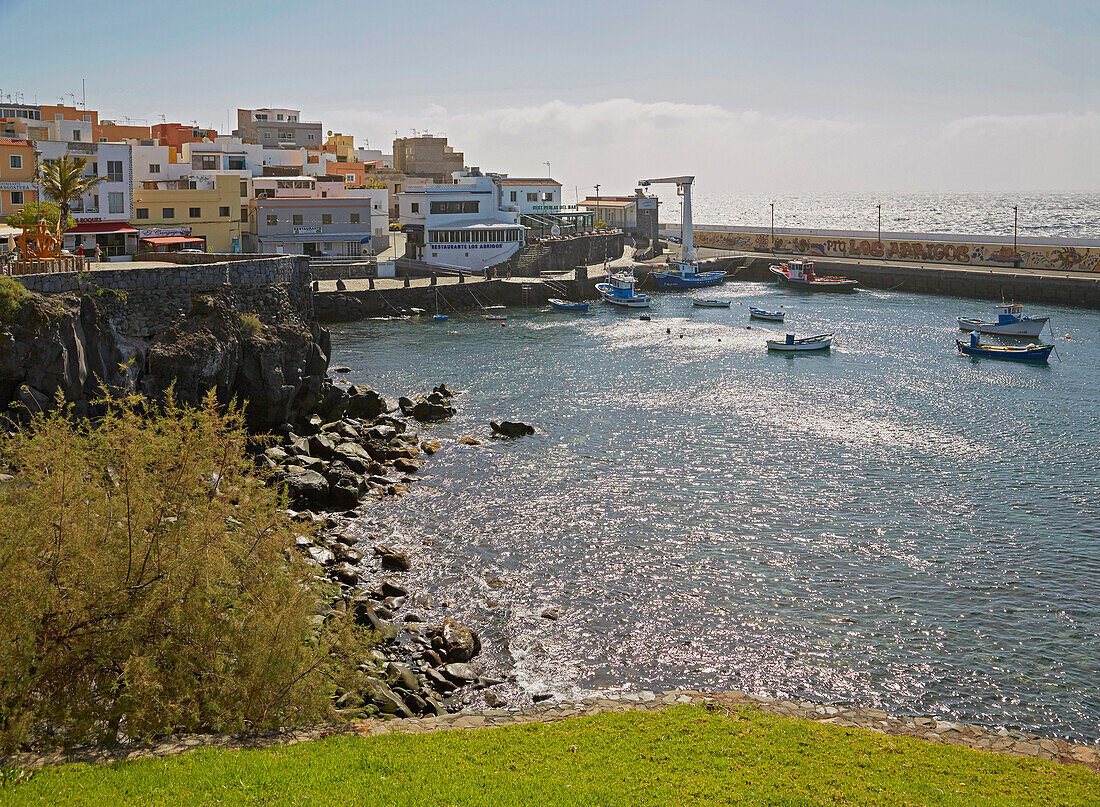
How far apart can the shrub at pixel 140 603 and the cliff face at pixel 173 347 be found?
10.5 metres

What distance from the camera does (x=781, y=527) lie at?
34.4 meters

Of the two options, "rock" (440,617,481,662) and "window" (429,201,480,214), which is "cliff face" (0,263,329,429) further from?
"window" (429,201,480,214)

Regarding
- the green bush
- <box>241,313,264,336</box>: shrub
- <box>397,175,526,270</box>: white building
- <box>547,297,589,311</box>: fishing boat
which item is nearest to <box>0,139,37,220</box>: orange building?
<box>241,313,264,336</box>: shrub

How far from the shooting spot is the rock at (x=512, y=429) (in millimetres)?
46406

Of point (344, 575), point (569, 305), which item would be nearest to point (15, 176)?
point (569, 305)

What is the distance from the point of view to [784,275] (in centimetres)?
11006

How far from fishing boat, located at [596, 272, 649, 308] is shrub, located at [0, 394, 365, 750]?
2997 inches

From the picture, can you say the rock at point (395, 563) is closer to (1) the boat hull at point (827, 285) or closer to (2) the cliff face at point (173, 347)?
(2) the cliff face at point (173, 347)

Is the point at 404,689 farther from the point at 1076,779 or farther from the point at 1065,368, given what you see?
the point at 1065,368

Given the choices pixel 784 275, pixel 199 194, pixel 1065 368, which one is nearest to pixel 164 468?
pixel 1065 368

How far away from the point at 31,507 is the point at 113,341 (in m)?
20.8

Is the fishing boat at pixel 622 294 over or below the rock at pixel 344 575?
over

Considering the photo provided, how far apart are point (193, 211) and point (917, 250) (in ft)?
259

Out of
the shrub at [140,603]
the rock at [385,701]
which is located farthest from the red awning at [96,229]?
the rock at [385,701]
